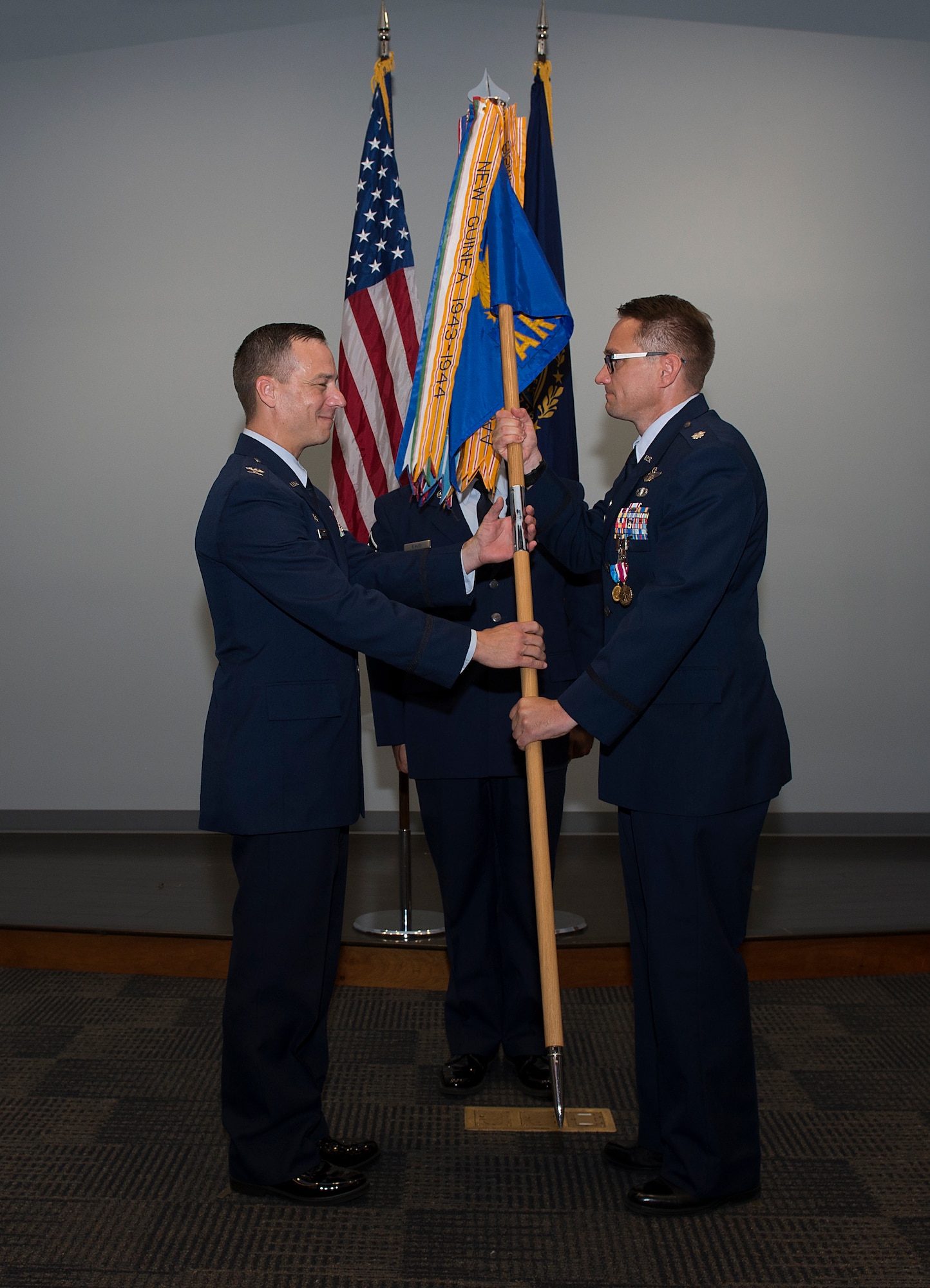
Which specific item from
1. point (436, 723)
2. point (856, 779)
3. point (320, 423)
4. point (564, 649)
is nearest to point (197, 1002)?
point (436, 723)

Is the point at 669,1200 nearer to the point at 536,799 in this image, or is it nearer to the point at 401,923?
the point at 536,799

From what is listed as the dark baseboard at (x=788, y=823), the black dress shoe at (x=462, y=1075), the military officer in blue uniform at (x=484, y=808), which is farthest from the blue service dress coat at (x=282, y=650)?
the dark baseboard at (x=788, y=823)

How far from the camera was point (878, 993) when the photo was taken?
3.16 m

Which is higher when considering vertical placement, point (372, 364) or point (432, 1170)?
point (372, 364)

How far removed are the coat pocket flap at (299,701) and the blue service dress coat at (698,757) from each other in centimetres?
48

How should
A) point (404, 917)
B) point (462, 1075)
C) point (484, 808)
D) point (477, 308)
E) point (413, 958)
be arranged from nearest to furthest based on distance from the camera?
point (477, 308), point (462, 1075), point (484, 808), point (413, 958), point (404, 917)

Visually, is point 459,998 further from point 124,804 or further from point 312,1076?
point 124,804

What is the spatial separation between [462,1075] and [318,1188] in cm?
56

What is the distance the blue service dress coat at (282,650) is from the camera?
6.63ft

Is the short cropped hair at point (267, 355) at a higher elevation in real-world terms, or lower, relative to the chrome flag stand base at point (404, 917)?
higher

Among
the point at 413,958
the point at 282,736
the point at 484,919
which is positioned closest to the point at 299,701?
the point at 282,736

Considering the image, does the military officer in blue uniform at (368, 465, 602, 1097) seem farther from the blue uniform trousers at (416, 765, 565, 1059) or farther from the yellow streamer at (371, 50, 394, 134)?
the yellow streamer at (371, 50, 394, 134)

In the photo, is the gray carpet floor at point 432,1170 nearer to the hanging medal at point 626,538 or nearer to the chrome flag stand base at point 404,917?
the chrome flag stand base at point 404,917

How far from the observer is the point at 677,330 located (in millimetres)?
2096
